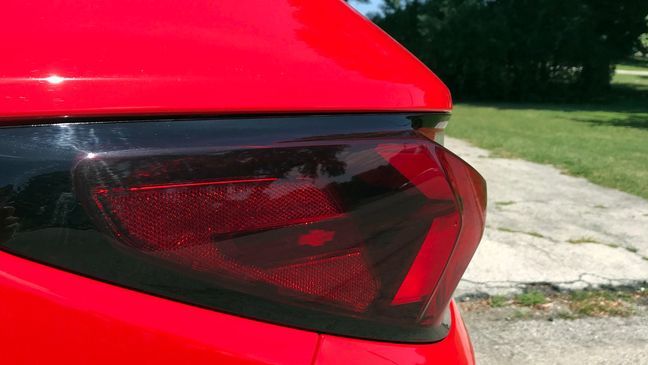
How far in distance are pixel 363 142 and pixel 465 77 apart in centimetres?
2682

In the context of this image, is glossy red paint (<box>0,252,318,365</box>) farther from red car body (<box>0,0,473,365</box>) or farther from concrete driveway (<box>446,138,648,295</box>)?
concrete driveway (<box>446,138,648,295</box>)

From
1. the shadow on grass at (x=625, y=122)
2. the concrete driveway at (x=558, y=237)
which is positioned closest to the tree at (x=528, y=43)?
the shadow on grass at (x=625, y=122)

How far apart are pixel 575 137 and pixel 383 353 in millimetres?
12286

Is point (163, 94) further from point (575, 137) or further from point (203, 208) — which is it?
point (575, 137)

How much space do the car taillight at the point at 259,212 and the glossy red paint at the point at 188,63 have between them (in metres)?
0.03

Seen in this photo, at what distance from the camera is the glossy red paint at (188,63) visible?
832mm

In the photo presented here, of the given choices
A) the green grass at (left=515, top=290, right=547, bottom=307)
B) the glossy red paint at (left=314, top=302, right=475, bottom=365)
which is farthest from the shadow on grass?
the glossy red paint at (left=314, top=302, right=475, bottom=365)

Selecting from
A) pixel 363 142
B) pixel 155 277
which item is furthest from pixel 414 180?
pixel 155 277

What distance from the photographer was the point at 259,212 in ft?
2.92

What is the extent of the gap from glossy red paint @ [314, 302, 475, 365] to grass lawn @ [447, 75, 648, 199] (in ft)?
20.2

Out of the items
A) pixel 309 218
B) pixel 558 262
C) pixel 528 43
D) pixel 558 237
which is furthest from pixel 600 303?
pixel 528 43

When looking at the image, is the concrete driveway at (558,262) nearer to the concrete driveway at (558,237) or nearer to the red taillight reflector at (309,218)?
the concrete driveway at (558,237)

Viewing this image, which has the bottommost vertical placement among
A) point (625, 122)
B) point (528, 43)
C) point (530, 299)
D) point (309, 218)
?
point (530, 299)

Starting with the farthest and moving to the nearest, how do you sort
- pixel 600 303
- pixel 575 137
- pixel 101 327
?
pixel 575 137 < pixel 600 303 < pixel 101 327
